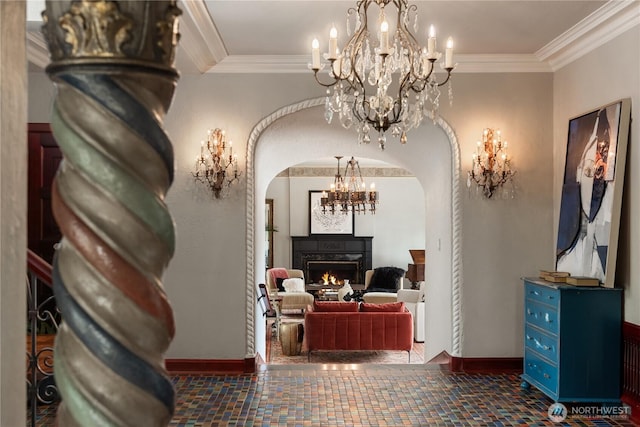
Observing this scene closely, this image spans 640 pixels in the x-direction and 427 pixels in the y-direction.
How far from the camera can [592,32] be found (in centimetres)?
543

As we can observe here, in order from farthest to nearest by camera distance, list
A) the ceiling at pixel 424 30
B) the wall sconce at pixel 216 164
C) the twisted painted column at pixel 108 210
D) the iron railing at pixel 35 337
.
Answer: the wall sconce at pixel 216 164 < the ceiling at pixel 424 30 < the iron railing at pixel 35 337 < the twisted painted column at pixel 108 210

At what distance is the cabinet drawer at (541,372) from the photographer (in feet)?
16.7

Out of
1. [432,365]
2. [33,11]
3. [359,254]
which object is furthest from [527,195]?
[359,254]

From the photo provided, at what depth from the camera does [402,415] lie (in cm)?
496

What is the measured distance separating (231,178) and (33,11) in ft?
8.54

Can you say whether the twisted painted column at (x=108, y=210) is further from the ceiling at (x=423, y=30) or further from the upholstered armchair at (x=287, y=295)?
the upholstered armchair at (x=287, y=295)

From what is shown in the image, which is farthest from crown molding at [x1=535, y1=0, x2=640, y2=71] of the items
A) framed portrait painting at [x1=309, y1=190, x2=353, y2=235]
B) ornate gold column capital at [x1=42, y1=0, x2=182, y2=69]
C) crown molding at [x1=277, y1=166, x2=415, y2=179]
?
framed portrait painting at [x1=309, y1=190, x2=353, y2=235]

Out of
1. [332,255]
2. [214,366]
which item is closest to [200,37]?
[214,366]

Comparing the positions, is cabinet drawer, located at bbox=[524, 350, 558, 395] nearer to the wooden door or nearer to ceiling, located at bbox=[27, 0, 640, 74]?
ceiling, located at bbox=[27, 0, 640, 74]

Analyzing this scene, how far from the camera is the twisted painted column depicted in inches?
39.8

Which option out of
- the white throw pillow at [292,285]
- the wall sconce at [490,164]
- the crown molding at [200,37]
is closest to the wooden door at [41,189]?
the crown molding at [200,37]

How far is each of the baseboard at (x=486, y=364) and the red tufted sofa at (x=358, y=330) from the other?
2.67 m

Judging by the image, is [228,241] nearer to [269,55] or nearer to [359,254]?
[269,55]

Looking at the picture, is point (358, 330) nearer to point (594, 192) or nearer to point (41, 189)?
point (594, 192)
